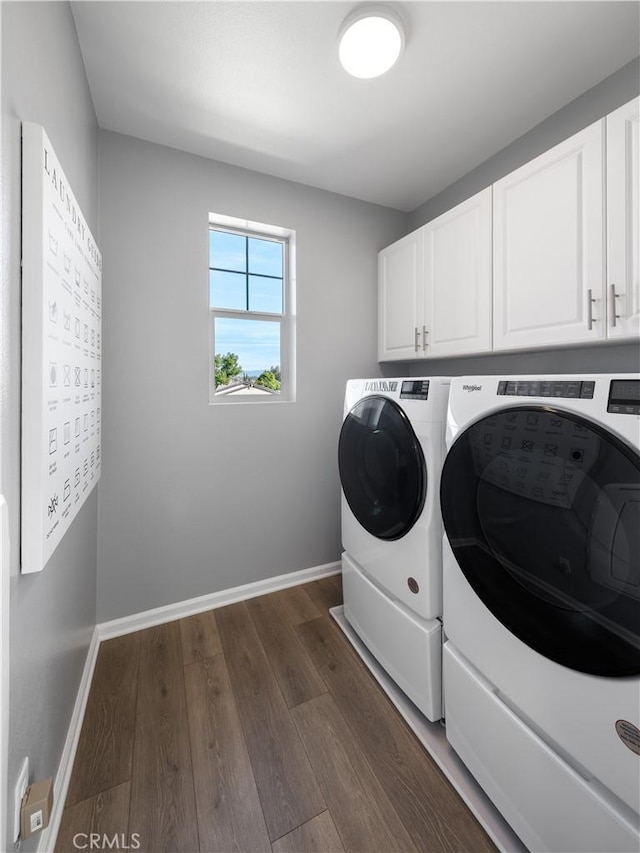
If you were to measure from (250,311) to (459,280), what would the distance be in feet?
3.96

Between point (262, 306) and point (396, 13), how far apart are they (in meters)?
1.37

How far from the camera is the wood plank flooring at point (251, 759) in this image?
3.30 ft

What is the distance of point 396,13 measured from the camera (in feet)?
3.92

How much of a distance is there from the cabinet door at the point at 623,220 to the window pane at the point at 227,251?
5.82 ft

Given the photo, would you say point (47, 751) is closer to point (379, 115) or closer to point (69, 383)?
point (69, 383)

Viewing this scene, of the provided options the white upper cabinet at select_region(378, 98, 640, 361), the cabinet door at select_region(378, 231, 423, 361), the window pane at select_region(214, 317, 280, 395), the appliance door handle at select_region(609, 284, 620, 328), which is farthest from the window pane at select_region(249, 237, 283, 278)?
the appliance door handle at select_region(609, 284, 620, 328)

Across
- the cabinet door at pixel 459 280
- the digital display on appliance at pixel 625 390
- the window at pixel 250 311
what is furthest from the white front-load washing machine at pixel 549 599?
the window at pixel 250 311

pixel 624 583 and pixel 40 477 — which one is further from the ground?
pixel 40 477

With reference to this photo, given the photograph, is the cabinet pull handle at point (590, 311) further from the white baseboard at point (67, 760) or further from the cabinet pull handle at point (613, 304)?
the white baseboard at point (67, 760)

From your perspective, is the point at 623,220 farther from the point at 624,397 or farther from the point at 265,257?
the point at 265,257

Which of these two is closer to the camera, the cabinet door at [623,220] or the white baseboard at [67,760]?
the white baseboard at [67,760]

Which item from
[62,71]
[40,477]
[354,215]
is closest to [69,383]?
[40,477]

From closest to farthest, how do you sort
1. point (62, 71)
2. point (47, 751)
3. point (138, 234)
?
1. point (47, 751)
2. point (62, 71)
3. point (138, 234)

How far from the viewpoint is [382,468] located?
147 centimetres
